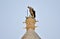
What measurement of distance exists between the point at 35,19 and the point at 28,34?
9.87 ft

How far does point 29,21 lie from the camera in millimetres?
44656

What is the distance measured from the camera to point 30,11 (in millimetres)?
46375

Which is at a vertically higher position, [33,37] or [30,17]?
[30,17]

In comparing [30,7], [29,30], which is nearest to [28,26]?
[29,30]

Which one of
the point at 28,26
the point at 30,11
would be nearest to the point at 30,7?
the point at 30,11

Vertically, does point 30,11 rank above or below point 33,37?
above

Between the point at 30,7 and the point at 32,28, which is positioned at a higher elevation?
the point at 30,7

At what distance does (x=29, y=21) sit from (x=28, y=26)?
2.60 feet

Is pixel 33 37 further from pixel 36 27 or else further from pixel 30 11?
pixel 30 11

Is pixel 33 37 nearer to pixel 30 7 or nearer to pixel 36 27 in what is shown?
pixel 36 27

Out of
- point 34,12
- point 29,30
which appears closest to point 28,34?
point 29,30

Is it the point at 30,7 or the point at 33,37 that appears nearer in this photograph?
the point at 33,37

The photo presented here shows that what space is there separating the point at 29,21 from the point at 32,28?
1.19 meters

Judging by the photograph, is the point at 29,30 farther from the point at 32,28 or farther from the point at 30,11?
the point at 30,11
